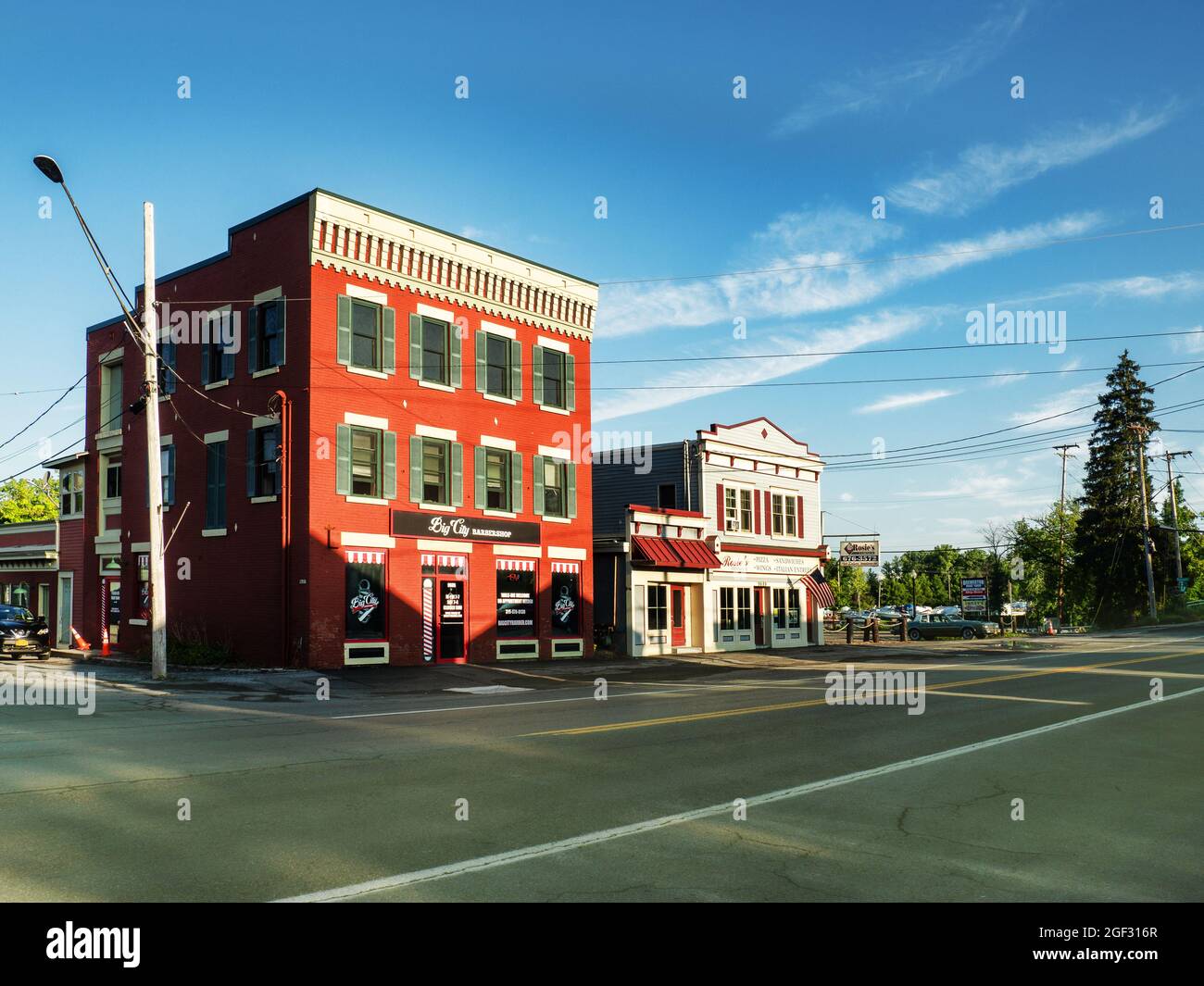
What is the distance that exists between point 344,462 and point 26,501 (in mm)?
55267

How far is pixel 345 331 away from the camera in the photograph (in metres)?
27.1

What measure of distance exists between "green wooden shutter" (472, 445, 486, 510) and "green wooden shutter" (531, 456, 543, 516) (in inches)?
87.9

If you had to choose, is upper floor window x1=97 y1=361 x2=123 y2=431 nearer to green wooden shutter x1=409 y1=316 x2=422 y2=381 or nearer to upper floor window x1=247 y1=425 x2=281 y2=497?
upper floor window x1=247 y1=425 x2=281 y2=497

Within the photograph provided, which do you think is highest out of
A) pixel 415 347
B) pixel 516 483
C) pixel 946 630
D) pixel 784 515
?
pixel 415 347

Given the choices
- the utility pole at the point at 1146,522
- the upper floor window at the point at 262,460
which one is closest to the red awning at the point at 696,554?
the upper floor window at the point at 262,460

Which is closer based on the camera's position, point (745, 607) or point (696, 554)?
point (696, 554)

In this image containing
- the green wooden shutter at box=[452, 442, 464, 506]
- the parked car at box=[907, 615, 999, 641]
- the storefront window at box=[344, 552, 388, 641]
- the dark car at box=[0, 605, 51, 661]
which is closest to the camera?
the storefront window at box=[344, 552, 388, 641]

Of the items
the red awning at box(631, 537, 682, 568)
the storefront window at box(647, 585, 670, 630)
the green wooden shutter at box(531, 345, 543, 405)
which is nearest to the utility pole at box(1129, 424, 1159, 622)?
the storefront window at box(647, 585, 670, 630)

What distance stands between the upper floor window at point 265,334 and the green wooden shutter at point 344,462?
2.80m

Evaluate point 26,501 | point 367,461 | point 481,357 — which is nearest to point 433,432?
point 367,461

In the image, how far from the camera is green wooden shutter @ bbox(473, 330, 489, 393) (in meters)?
30.8

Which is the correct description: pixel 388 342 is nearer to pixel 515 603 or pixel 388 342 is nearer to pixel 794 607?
pixel 515 603

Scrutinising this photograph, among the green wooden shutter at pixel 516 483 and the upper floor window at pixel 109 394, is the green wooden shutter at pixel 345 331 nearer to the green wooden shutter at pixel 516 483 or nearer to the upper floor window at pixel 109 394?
the green wooden shutter at pixel 516 483

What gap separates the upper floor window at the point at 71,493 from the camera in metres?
36.5
